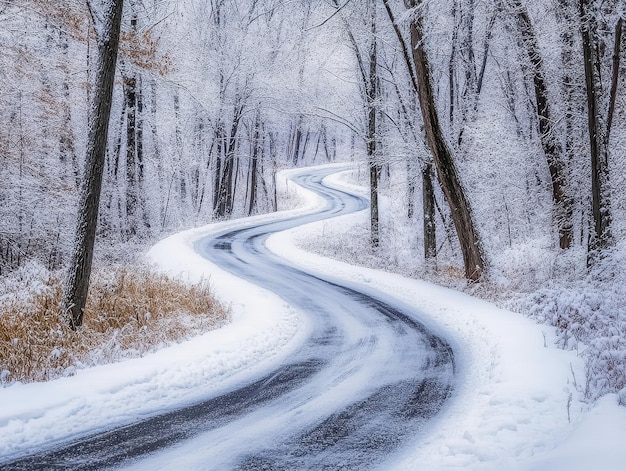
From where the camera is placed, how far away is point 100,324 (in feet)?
29.5

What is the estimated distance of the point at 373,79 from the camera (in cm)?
2056

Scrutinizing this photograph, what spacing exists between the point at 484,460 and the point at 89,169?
748 centimetres

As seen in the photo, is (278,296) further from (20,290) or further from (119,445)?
(119,445)

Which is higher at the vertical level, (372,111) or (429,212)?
(372,111)

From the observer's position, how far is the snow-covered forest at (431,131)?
38.3 ft

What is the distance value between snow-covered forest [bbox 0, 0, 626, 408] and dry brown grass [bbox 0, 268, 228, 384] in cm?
378

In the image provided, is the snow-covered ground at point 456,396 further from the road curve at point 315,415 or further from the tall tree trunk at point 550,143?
the tall tree trunk at point 550,143

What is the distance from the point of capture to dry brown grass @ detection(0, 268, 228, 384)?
6816 mm

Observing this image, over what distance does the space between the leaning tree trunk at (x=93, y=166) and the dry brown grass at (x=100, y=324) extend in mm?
414

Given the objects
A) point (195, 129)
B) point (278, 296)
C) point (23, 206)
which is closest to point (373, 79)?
point (278, 296)

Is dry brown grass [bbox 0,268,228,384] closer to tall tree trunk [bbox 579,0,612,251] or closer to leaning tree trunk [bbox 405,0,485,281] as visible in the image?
leaning tree trunk [bbox 405,0,485,281]

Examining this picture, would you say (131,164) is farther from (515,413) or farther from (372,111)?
(515,413)

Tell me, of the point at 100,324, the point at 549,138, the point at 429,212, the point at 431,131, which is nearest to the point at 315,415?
the point at 100,324

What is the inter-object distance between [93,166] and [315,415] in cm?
586
